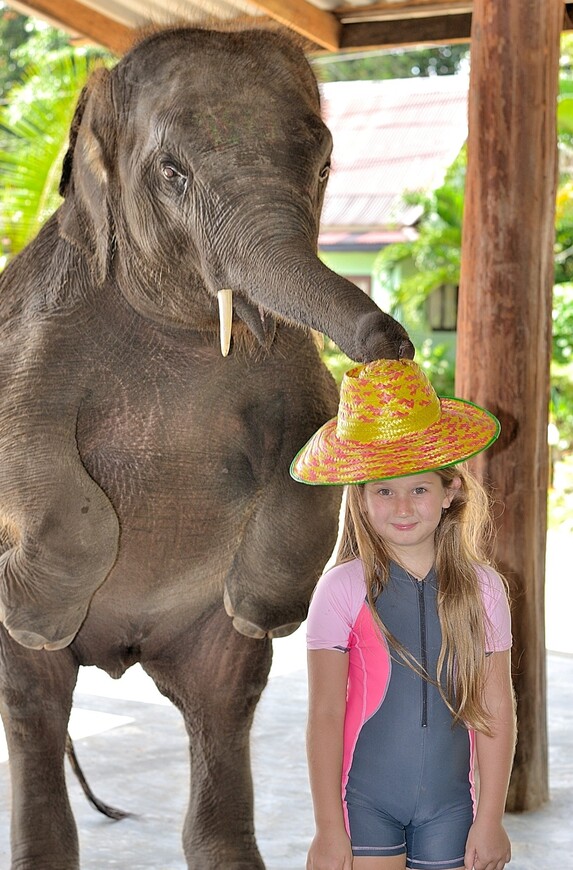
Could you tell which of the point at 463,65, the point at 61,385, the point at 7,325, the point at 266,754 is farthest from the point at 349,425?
the point at 463,65

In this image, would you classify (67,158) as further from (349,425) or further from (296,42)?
(349,425)

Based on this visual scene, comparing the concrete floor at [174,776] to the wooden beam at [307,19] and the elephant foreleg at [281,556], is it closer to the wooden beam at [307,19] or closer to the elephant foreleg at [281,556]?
the elephant foreleg at [281,556]

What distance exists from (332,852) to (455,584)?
1.72ft

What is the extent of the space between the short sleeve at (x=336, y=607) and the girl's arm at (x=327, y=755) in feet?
0.08

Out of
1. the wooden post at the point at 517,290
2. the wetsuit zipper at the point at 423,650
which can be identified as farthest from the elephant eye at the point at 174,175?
the wooden post at the point at 517,290

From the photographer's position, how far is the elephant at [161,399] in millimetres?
2398

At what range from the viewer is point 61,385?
2.62 metres

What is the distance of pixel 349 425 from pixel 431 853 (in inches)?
31.5

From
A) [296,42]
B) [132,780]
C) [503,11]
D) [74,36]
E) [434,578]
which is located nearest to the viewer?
[434,578]

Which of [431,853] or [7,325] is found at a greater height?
[7,325]

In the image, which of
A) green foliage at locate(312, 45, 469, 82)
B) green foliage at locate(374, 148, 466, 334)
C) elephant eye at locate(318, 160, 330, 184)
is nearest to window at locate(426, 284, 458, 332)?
green foliage at locate(374, 148, 466, 334)

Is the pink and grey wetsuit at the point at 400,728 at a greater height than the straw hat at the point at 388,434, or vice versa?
the straw hat at the point at 388,434

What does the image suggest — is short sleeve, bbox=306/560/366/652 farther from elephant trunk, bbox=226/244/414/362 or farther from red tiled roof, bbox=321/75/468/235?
red tiled roof, bbox=321/75/468/235

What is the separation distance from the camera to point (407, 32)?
535 centimetres
